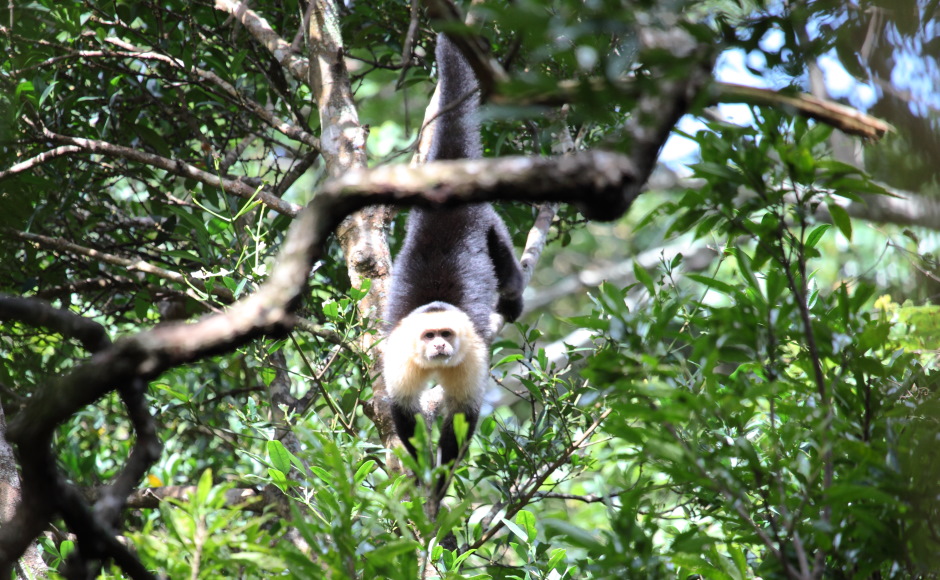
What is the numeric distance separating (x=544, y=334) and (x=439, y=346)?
0.61 metres

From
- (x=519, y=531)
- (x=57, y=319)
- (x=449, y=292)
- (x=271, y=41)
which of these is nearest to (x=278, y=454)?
(x=519, y=531)

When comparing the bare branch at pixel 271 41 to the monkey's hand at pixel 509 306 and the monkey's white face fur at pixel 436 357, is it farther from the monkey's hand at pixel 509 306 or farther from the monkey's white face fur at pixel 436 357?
the monkey's hand at pixel 509 306

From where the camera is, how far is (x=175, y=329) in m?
1.38

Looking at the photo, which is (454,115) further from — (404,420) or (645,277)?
(645,277)

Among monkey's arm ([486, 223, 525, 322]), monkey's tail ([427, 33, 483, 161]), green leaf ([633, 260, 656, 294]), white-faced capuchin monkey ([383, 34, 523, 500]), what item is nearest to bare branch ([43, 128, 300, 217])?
white-faced capuchin monkey ([383, 34, 523, 500])

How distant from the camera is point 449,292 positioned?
491 cm

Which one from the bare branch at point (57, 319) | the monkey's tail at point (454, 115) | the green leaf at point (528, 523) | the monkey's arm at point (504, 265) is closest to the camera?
the bare branch at point (57, 319)

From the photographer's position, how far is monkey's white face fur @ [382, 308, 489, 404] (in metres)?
4.39

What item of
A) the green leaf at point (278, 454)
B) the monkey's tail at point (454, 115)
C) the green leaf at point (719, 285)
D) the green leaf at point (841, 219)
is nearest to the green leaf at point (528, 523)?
the green leaf at point (278, 454)

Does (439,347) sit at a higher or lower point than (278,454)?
higher

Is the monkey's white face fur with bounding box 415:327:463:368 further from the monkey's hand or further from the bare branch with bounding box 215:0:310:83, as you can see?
the bare branch with bounding box 215:0:310:83

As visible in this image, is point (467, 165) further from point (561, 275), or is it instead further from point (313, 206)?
→ point (561, 275)

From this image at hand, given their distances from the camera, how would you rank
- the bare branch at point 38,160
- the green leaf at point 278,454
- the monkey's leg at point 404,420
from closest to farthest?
1. the green leaf at point 278,454
2. the bare branch at point 38,160
3. the monkey's leg at point 404,420

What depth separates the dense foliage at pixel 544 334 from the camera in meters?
1.69
